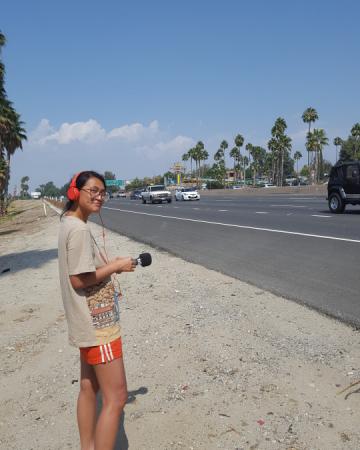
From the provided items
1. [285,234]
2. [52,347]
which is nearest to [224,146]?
[285,234]

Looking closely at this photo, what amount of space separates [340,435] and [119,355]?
5.37 ft

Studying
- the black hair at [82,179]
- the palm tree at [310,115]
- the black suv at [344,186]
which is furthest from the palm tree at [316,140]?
the black hair at [82,179]

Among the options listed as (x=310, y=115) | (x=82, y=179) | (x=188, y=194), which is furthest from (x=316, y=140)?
(x=82, y=179)

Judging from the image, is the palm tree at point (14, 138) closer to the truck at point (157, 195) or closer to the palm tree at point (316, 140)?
the truck at point (157, 195)

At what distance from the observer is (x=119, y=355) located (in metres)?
2.73

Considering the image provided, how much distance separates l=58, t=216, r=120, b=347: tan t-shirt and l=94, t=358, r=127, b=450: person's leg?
0.18 metres

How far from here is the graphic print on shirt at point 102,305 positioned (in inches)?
105

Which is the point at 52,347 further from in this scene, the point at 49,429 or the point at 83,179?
the point at 83,179

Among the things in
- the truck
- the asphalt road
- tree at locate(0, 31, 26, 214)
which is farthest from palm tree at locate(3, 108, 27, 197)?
the asphalt road

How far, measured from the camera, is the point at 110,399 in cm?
272

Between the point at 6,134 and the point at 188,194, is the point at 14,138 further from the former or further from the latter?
the point at 188,194

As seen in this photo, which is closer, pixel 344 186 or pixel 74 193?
pixel 74 193

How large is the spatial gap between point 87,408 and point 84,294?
0.83 m

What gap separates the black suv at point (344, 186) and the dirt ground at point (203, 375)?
545 inches
